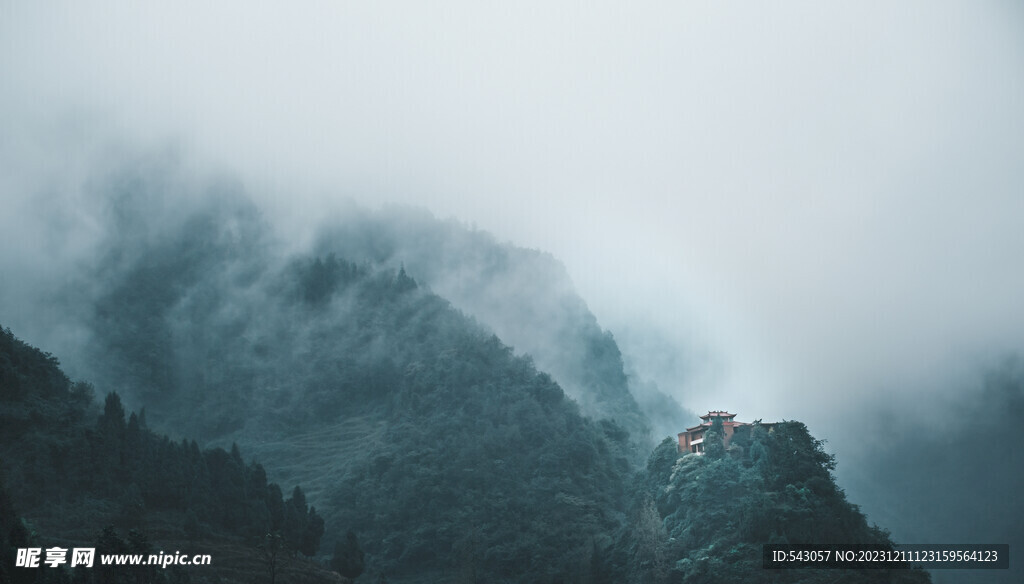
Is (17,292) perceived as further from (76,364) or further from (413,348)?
(413,348)

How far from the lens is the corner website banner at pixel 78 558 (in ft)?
162

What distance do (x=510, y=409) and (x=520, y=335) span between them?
29700 millimetres

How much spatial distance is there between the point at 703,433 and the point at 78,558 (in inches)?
2321

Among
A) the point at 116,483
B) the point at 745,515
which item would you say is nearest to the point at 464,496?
the point at 745,515

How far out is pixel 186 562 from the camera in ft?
209

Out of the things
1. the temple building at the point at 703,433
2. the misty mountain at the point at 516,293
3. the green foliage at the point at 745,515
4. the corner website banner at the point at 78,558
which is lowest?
the corner website banner at the point at 78,558

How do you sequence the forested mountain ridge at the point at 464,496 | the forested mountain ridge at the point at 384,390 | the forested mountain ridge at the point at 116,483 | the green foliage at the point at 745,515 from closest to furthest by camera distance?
1. the forested mountain ridge at the point at 116,483
2. the forested mountain ridge at the point at 464,496
3. the green foliage at the point at 745,515
4. the forested mountain ridge at the point at 384,390

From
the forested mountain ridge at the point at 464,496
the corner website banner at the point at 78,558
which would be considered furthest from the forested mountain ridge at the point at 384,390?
the corner website banner at the point at 78,558

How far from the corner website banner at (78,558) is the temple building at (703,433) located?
5149 centimetres

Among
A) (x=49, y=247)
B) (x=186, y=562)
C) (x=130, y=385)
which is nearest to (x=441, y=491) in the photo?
(x=186, y=562)

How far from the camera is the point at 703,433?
92938mm

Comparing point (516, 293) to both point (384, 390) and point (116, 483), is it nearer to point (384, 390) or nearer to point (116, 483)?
point (384, 390)

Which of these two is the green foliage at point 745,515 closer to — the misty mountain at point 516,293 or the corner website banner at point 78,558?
the corner website banner at point 78,558

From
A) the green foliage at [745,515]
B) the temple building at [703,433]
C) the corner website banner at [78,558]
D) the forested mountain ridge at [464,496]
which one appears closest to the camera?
the corner website banner at [78,558]
